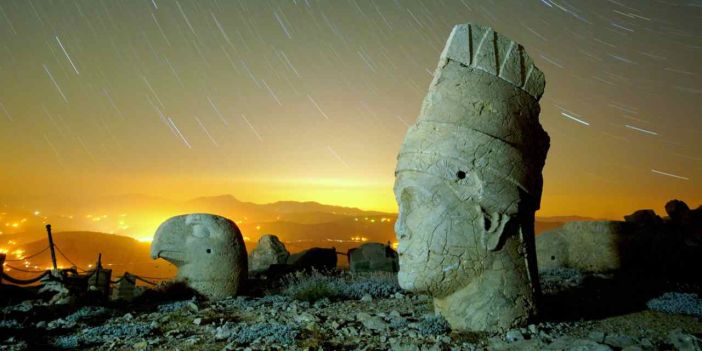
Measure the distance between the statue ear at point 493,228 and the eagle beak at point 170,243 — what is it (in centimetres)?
575

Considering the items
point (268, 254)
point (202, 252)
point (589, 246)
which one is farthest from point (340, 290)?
point (589, 246)

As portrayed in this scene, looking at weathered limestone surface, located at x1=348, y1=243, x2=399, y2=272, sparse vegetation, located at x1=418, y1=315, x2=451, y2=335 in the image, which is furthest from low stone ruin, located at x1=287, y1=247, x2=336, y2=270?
sparse vegetation, located at x1=418, y1=315, x2=451, y2=335

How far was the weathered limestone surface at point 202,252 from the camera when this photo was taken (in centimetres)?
812

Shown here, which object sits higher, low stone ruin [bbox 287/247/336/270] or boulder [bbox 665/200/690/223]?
boulder [bbox 665/200/690/223]

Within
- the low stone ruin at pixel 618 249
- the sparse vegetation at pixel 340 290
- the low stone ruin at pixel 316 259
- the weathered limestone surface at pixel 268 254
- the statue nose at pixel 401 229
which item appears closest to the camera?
the statue nose at pixel 401 229

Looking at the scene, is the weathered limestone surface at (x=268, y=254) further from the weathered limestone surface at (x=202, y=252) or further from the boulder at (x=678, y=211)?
the boulder at (x=678, y=211)

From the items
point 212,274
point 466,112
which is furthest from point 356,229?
point 466,112

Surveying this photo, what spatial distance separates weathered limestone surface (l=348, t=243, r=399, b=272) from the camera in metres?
13.3

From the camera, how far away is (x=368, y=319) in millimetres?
5621

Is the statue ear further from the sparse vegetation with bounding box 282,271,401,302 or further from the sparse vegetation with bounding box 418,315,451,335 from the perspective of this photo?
the sparse vegetation with bounding box 282,271,401,302

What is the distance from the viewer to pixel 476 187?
4.71 m

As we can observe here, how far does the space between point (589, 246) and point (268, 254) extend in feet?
31.2

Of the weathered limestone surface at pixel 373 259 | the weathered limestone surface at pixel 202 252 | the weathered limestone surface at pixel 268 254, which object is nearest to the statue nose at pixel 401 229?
the weathered limestone surface at pixel 202 252

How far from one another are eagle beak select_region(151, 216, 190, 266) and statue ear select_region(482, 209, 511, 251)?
575 centimetres
